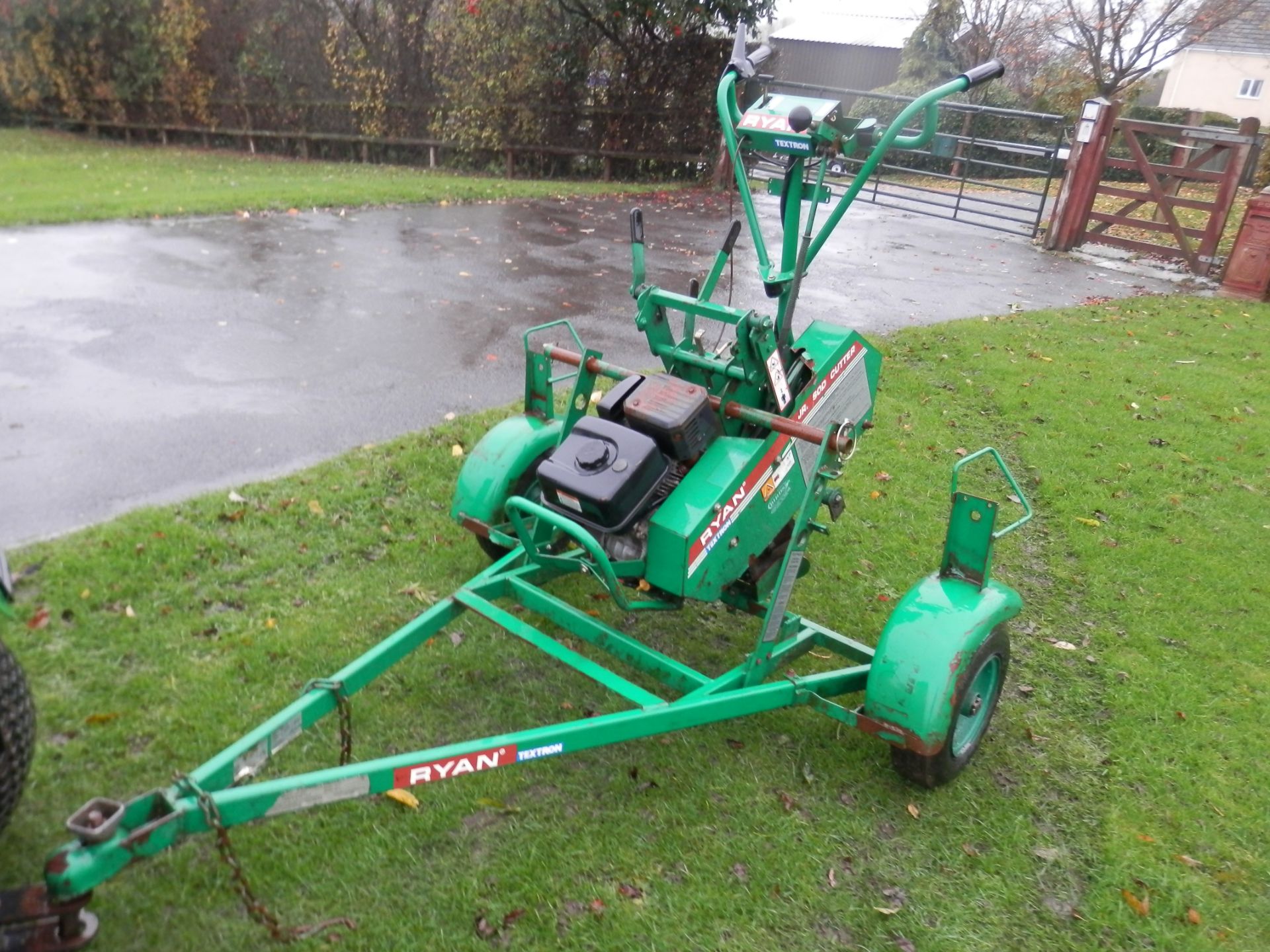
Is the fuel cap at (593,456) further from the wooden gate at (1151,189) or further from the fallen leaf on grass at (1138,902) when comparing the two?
the wooden gate at (1151,189)

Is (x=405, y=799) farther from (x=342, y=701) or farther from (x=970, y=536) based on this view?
(x=970, y=536)

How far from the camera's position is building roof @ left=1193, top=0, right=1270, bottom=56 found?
114 feet

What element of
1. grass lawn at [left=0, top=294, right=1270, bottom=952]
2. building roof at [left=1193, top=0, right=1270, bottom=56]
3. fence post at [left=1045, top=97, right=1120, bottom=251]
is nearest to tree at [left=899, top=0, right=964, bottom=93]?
building roof at [left=1193, top=0, right=1270, bottom=56]

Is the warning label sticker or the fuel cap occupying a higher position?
the warning label sticker

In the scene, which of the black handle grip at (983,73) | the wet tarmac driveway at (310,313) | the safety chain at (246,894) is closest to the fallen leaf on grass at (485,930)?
the safety chain at (246,894)

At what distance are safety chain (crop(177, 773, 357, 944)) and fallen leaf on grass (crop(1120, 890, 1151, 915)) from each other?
2.35 metres

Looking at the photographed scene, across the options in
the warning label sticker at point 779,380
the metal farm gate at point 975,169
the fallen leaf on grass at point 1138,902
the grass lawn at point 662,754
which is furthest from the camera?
the metal farm gate at point 975,169

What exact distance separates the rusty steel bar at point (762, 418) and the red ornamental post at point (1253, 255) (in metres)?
10.7

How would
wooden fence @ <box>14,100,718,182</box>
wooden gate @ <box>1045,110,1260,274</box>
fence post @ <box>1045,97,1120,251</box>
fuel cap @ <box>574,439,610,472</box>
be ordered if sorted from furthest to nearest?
wooden fence @ <box>14,100,718,182</box>
fence post @ <box>1045,97,1120,251</box>
wooden gate @ <box>1045,110,1260,274</box>
fuel cap @ <box>574,439,610,472</box>

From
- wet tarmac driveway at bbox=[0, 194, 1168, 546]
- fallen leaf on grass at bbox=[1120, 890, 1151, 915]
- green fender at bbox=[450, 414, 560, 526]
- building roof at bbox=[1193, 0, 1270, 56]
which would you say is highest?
building roof at bbox=[1193, 0, 1270, 56]

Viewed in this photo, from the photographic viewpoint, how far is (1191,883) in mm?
3119

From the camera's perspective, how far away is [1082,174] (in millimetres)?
13234

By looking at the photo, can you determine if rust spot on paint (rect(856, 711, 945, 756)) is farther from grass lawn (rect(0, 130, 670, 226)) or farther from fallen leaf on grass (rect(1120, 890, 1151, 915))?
grass lawn (rect(0, 130, 670, 226))

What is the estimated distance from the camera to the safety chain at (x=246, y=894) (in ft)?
7.27
